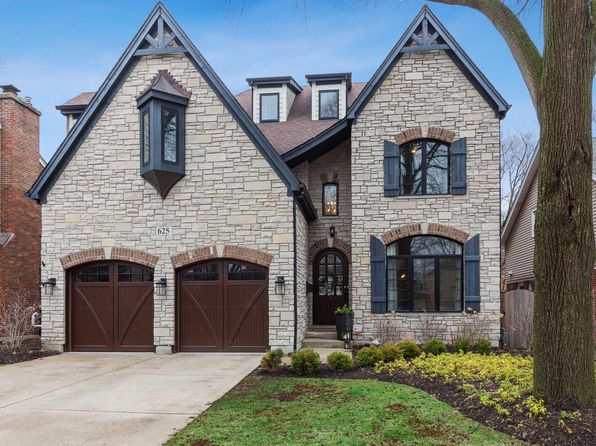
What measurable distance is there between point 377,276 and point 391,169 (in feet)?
8.74

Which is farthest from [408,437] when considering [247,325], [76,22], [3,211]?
[3,211]

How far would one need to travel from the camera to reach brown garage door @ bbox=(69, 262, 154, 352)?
1359 cm

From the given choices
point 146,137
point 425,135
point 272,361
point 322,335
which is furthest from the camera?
point 322,335

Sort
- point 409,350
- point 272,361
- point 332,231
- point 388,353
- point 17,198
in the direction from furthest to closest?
point 17,198 < point 332,231 < point 409,350 < point 388,353 < point 272,361

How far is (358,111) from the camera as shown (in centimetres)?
1411

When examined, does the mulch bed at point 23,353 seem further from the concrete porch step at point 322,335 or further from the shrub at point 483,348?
the shrub at point 483,348

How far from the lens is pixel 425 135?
13.9 meters

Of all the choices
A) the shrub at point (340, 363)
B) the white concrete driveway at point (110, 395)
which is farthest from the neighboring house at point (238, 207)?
the shrub at point (340, 363)

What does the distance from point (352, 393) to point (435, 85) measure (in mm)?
8749

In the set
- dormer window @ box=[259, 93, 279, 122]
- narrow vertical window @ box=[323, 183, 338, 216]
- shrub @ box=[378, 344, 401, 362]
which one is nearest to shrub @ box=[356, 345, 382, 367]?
shrub @ box=[378, 344, 401, 362]

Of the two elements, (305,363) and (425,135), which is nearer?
(305,363)

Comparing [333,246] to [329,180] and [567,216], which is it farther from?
[567,216]

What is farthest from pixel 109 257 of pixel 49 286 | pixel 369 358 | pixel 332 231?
pixel 369 358

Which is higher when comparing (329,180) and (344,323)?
(329,180)
